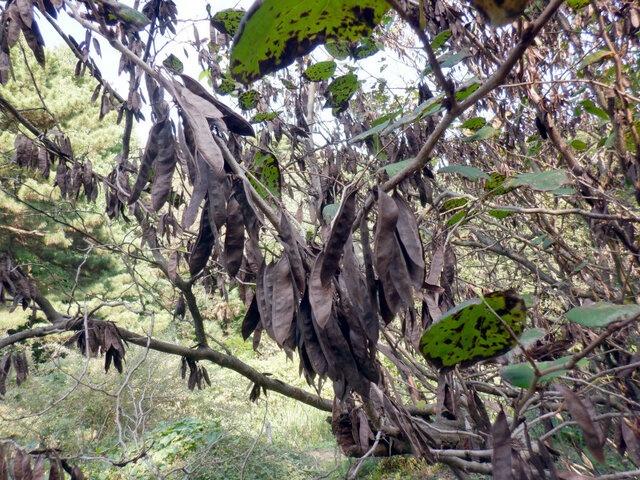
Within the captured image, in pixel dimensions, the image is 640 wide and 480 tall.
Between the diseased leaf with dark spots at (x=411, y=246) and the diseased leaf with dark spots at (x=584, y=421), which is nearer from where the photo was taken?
the diseased leaf with dark spots at (x=584, y=421)

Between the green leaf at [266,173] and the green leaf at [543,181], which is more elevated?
the green leaf at [266,173]

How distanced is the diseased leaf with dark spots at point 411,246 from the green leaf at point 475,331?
0.09 meters

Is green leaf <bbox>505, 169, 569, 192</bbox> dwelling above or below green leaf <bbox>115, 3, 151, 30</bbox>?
below

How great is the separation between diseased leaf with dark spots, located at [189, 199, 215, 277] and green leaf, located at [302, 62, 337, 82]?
742 millimetres

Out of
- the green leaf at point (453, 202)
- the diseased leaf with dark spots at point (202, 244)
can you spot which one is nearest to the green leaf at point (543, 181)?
the green leaf at point (453, 202)

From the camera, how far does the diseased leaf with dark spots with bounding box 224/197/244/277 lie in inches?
25.1

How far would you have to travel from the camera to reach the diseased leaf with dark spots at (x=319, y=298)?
578 millimetres

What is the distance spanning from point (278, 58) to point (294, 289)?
35 centimetres

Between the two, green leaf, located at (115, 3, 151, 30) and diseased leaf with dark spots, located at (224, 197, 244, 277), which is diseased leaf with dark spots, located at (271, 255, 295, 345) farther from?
green leaf, located at (115, 3, 151, 30)

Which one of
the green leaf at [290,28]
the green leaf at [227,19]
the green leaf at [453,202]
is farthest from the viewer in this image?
the green leaf at [453,202]

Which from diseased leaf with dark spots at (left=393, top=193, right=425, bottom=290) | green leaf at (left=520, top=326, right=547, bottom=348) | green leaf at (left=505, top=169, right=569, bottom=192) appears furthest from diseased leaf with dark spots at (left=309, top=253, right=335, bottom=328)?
green leaf at (left=505, top=169, right=569, bottom=192)

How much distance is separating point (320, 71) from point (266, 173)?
0.45 meters

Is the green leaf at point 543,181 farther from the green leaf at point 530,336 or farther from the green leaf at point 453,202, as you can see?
the green leaf at point 530,336

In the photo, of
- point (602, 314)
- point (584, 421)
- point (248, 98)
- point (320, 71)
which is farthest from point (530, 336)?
point (248, 98)
